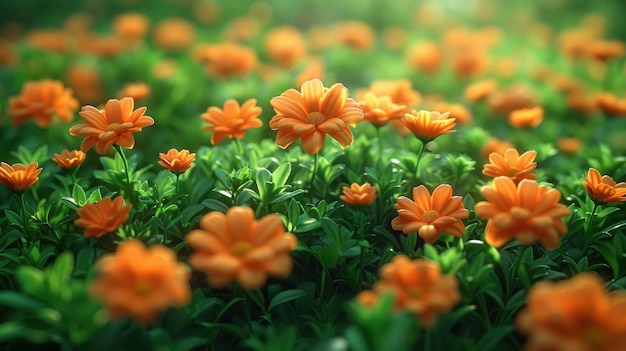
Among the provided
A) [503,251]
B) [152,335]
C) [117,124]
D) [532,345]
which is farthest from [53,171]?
[532,345]

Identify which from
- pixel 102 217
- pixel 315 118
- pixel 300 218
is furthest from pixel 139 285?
pixel 315 118

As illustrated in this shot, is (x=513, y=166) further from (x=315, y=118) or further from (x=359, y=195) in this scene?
(x=315, y=118)

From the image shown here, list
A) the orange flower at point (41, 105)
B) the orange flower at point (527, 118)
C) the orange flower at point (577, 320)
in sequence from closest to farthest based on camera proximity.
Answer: the orange flower at point (577, 320) → the orange flower at point (41, 105) → the orange flower at point (527, 118)

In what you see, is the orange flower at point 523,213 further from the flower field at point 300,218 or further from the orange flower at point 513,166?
the orange flower at point 513,166

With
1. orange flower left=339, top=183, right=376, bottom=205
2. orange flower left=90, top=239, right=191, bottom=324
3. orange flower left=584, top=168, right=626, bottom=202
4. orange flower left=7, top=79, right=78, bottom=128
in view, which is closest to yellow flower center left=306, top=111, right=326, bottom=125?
orange flower left=339, top=183, right=376, bottom=205

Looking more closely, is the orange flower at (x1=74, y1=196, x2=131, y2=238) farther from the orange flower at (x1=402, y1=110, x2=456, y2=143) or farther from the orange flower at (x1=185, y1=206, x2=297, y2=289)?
the orange flower at (x1=402, y1=110, x2=456, y2=143)

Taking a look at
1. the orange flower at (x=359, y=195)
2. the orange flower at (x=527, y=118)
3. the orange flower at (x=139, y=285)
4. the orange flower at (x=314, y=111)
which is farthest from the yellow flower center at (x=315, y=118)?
the orange flower at (x=527, y=118)
